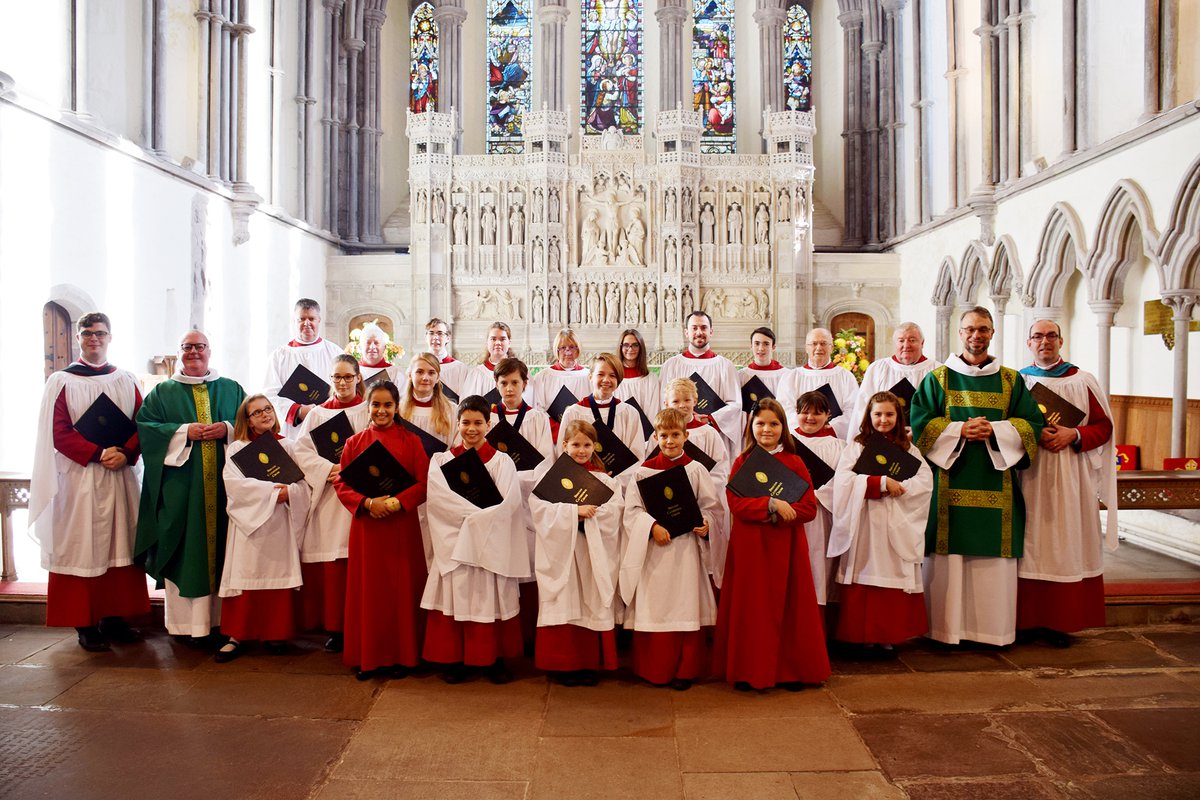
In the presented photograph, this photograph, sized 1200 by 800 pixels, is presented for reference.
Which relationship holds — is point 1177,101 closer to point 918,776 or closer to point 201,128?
point 918,776

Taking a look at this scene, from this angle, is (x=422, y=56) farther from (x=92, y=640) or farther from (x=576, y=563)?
(x=576, y=563)

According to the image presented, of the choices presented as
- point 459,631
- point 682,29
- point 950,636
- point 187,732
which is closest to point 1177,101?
point 950,636

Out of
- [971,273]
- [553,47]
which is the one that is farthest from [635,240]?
[553,47]

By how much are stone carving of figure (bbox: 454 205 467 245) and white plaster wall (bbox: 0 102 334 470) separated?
2.83 meters

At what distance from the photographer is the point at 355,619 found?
4.33m

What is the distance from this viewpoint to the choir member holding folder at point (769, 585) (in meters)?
4.07

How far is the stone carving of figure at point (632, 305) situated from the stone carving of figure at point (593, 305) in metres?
0.49

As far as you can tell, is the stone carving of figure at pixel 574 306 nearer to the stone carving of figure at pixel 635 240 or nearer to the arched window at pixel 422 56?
the stone carving of figure at pixel 635 240

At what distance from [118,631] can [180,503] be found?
88cm

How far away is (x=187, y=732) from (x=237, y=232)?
34.6ft

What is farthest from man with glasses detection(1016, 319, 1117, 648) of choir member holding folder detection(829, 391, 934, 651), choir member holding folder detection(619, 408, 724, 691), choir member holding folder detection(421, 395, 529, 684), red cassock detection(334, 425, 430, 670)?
red cassock detection(334, 425, 430, 670)

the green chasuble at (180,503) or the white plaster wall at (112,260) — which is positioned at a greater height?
the white plaster wall at (112,260)

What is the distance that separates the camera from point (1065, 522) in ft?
15.9

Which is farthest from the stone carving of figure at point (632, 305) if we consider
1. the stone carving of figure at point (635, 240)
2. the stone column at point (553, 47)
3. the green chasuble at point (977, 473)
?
the green chasuble at point (977, 473)
